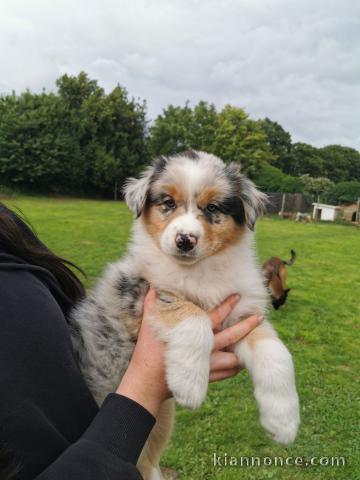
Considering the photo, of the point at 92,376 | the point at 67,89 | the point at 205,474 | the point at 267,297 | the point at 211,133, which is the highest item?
the point at 67,89

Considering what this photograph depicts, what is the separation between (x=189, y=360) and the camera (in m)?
1.88

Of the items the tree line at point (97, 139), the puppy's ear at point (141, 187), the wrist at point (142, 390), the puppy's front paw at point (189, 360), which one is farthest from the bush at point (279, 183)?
the wrist at point (142, 390)

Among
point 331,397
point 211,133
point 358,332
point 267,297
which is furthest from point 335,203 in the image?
point 267,297

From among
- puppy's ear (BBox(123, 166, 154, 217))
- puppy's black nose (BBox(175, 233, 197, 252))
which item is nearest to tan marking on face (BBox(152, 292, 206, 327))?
puppy's black nose (BBox(175, 233, 197, 252))

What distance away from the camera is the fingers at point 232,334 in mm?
2061

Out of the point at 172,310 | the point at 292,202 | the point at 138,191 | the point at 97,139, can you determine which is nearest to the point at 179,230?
the point at 172,310

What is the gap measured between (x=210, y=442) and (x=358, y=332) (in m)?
4.28

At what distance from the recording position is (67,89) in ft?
138

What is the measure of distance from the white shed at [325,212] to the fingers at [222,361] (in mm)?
30692

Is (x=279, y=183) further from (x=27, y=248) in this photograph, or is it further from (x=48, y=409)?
(x=48, y=409)

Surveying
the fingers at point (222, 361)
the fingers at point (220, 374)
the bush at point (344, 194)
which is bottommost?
the fingers at point (220, 374)

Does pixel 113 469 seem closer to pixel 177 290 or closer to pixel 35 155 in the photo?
pixel 177 290

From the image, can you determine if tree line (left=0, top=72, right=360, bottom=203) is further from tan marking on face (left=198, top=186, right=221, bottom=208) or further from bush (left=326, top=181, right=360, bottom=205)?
tan marking on face (left=198, top=186, right=221, bottom=208)

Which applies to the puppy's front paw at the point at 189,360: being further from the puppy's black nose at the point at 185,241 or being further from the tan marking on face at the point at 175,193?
the tan marking on face at the point at 175,193
